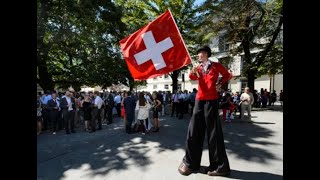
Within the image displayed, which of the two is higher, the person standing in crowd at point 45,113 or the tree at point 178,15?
the tree at point 178,15

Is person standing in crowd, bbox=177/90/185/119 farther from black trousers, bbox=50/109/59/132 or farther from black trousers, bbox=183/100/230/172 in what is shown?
black trousers, bbox=183/100/230/172

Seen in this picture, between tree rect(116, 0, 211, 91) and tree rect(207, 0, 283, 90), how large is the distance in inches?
78.6

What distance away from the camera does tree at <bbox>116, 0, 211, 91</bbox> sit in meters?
27.1

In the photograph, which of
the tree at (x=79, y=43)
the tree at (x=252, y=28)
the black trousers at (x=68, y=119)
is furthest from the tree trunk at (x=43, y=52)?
the tree at (x=252, y=28)

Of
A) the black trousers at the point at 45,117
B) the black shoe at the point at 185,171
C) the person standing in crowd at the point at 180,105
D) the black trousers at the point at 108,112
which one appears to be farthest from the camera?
the person standing in crowd at the point at 180,105

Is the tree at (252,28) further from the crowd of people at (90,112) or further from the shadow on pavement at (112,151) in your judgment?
the shadow on pavement at (112,151)

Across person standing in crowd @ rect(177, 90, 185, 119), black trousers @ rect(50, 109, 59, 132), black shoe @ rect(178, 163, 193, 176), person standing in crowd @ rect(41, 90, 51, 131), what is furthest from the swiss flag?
person standing in crowd @ rect(177, 90, 185, 119)

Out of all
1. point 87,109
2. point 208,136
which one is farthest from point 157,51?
point 87,109

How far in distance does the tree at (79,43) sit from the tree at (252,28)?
837 cm

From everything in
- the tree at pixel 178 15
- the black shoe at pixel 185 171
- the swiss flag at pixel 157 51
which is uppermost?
the tree at pixel 178 15

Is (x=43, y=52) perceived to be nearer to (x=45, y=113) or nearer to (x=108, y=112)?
(x=108, y=112)

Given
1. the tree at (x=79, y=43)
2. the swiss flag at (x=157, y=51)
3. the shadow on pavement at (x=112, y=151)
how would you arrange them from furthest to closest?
1. the tree at (x=79, y=43)
2. the shadow on pavement at (x=112, y=151)
3. the swiss flag at (x=157, y=51)

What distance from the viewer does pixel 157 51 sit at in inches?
209

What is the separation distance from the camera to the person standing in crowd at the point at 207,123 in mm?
5164
